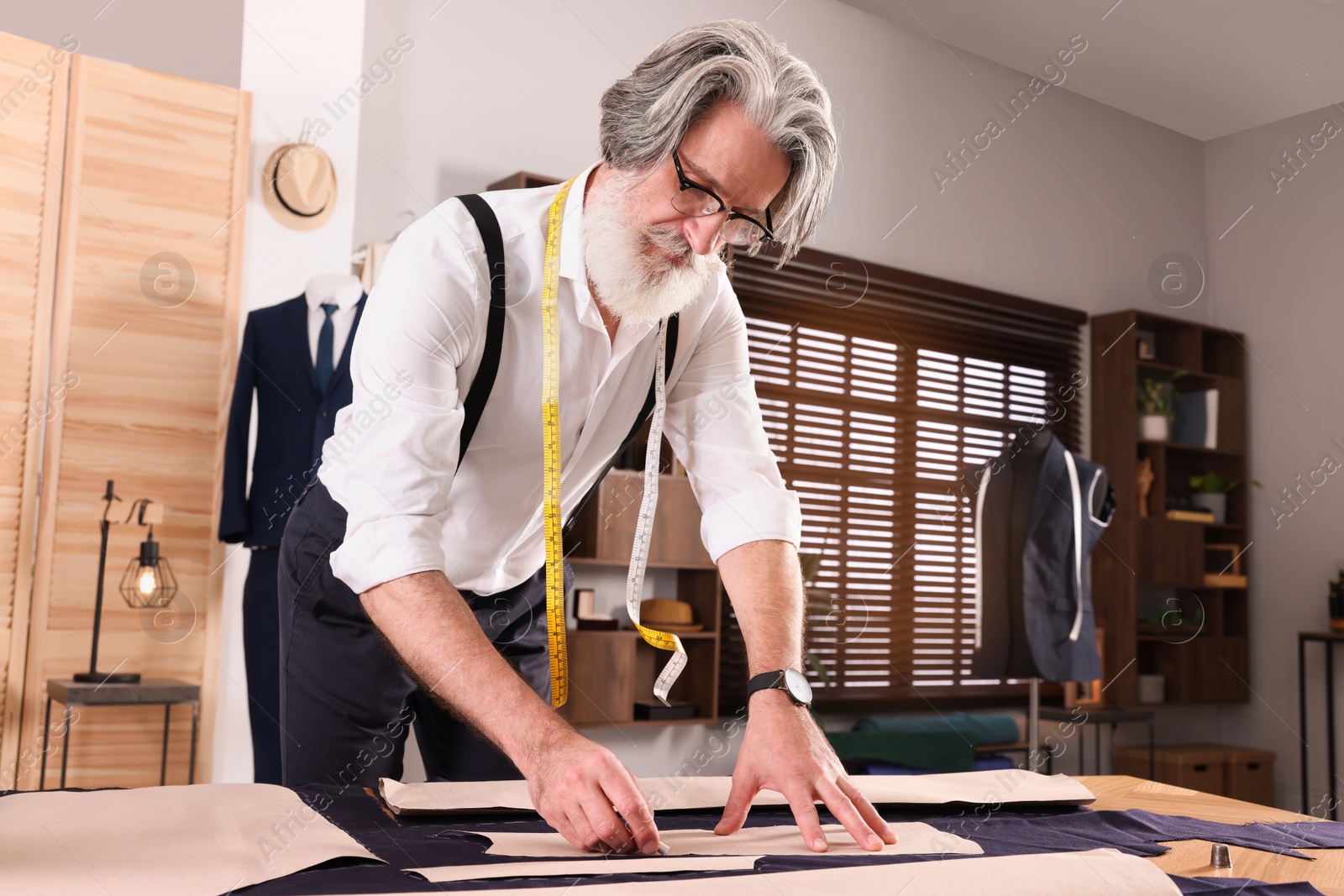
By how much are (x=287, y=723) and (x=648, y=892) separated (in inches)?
35.1

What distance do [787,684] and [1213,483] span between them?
5.12 metres

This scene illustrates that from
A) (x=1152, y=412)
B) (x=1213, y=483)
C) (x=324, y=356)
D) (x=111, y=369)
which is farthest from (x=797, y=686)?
(x=1213, y=483)

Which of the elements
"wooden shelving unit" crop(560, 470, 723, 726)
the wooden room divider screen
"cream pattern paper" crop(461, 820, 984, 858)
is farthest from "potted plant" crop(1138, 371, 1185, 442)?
"cream pattern paper" crop(461, 820, 984, 858)

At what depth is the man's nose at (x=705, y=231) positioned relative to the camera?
4.25 ft

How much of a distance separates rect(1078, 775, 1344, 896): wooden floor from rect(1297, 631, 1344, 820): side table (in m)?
4.34

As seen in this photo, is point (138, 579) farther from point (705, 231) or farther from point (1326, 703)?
point (1326, 703)

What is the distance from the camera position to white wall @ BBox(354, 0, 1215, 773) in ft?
12.2

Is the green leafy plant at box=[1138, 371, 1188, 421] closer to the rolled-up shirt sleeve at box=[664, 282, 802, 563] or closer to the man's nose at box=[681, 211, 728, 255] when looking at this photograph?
the rolled-up shirt sleeve at box=[664, 282, 802, 563]

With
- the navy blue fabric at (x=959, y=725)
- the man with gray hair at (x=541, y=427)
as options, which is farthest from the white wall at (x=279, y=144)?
the navy blue fabric at (x=959, y=725)

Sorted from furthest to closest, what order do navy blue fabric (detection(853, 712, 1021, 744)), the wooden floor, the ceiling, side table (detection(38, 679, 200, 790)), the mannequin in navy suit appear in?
the ceiling → navy blue fabric (detection(853, 712, 1021, 744)) → the mannequin in navy suit → side table (detection(38, 679, 200, 790)) → the wooden floor

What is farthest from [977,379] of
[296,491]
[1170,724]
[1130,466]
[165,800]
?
[165,800]

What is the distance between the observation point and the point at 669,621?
3775 millimetres

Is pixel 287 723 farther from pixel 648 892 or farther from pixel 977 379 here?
pixel 977 379

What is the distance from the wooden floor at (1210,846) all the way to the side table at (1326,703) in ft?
14.2
